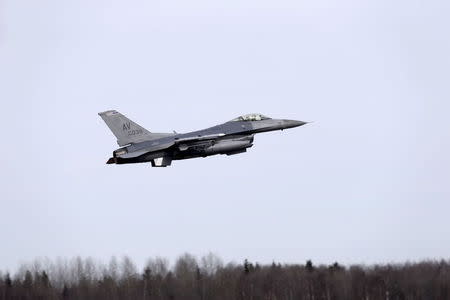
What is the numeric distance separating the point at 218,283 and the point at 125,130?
2541 cm

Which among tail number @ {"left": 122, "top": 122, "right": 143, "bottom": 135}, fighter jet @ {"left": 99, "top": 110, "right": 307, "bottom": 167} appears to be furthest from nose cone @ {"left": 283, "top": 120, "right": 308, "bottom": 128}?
tail number @ {"left": 122, "top": 122, "right": 143, "bottom": 135}

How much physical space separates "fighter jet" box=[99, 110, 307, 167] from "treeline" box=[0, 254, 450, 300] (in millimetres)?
20106

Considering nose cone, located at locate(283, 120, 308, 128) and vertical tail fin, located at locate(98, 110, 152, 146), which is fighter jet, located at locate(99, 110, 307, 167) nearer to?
vertical tail fin, located at locate(98, 110, 152, 146)

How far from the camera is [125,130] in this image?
216 feet

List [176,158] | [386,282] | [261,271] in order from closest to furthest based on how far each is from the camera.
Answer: [176,158], [386,282], [261,271]

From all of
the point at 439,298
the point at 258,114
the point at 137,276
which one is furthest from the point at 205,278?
the point at 258,114

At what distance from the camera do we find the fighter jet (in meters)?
63.7

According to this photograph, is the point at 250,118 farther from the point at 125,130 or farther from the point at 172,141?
the point at 125,130

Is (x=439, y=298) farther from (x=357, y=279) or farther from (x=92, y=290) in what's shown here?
(x=92, y=290)

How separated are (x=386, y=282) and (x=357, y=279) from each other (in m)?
3.28

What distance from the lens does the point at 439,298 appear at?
8494 cm

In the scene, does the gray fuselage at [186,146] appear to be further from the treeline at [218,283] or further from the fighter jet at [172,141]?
the treeline at [218,283]

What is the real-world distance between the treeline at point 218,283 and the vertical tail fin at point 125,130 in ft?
65.1

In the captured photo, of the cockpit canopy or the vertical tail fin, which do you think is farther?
the cockpit canopy
